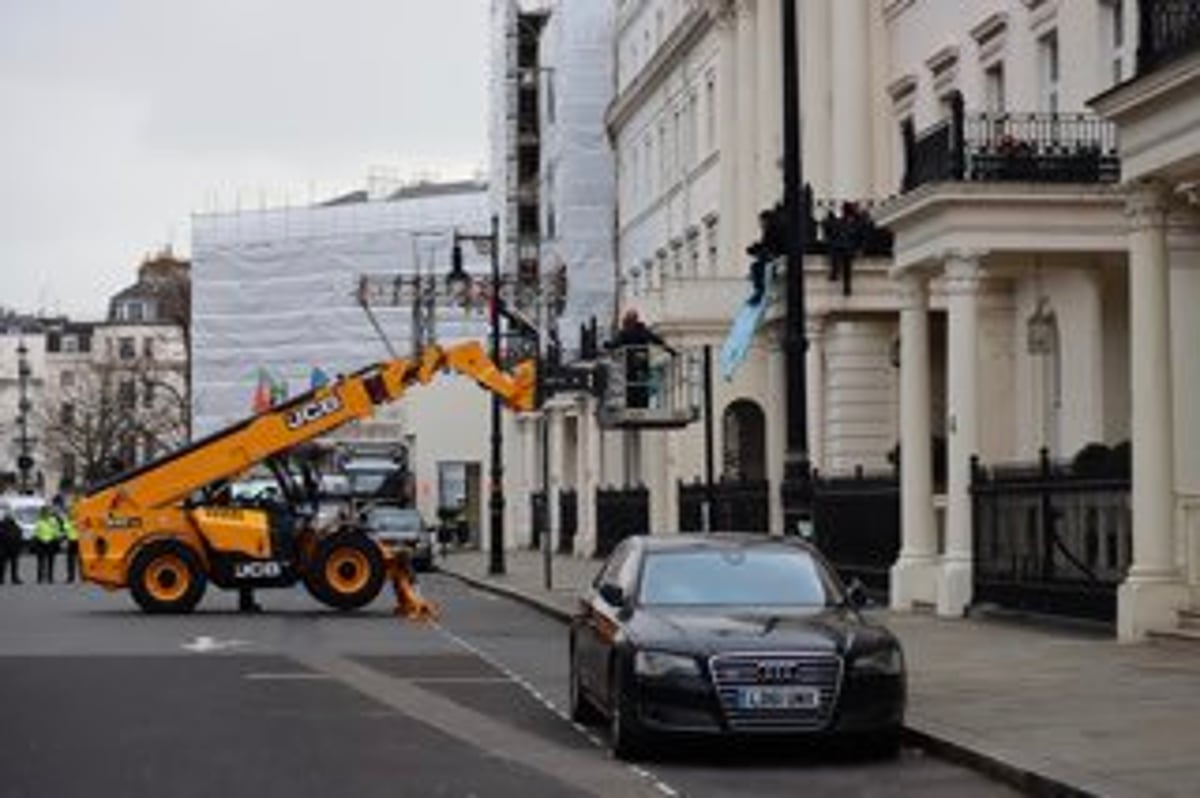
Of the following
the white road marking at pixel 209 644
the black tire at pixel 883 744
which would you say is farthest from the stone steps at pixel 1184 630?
the white road marking at pixel 209 644

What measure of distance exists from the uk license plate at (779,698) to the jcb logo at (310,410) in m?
22.7

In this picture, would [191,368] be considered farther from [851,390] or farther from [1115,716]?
[1115,716]

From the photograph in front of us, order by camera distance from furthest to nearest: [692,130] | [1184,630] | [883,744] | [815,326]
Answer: [692,130]
[815,326]
[1184,630]
[883,744]

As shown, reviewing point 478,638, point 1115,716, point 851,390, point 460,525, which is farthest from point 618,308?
point 1115,716

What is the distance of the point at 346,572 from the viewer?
37.8m

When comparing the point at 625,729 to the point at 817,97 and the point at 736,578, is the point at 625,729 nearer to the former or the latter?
the point at 736,578

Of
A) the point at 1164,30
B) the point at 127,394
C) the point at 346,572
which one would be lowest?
the point at 346,572

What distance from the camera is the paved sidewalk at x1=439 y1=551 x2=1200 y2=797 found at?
46.1 feet

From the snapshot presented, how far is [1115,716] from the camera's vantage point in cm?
1712

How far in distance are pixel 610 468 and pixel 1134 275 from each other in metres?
45.1

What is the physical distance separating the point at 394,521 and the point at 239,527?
20.8 m

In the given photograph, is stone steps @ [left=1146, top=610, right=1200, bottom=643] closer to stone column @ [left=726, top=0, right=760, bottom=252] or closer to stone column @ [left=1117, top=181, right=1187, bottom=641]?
stone column @ [left=1117, top=181, right=1187, bottom=641]

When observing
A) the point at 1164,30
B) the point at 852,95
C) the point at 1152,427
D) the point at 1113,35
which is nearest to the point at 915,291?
the point at 1113,35

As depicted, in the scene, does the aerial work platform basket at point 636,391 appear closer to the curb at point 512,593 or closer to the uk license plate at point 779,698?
the curb at point 512,593
